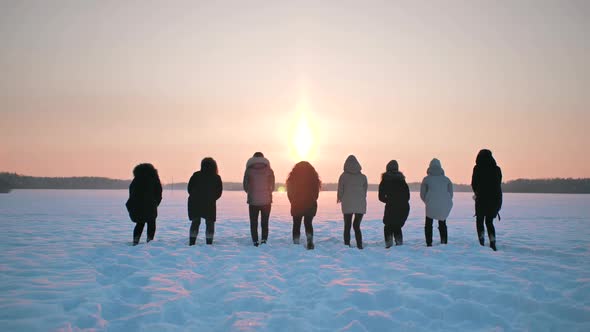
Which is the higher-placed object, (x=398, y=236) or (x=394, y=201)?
(x=394, y=201)

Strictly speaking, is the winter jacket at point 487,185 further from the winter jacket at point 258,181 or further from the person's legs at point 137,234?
the person's legs at point 137,234

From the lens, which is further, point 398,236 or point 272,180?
point 272,180

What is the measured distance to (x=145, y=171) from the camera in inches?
390

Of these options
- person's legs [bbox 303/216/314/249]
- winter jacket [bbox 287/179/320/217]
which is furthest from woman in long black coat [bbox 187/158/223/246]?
person's legs [bbox 303/216/314/249]

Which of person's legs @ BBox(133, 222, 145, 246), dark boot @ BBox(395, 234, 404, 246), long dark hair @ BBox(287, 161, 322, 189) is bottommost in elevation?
dark boot @ BBox(395, 234, 404, 246)

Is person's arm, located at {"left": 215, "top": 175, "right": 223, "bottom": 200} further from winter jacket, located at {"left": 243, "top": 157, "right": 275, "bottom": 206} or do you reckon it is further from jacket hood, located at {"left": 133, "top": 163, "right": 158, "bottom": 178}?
jacket hood, located at {"left": 133, "top": 163, "right": 158, "bottom": 178}

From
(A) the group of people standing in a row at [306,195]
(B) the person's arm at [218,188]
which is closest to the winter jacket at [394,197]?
(A) the group of people standing in a row at [306,195]

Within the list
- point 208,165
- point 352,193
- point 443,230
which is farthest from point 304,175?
point 443,230

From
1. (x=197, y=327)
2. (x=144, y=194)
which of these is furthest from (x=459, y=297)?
(x=144, y=194)

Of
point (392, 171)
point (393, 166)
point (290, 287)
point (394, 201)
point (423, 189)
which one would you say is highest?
point (393, 166)

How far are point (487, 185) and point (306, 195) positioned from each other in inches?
173

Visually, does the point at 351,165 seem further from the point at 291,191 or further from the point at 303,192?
the point at 291,191

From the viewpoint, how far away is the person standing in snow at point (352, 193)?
32.0ft

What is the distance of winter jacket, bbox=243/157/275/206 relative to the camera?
9.84 meters
